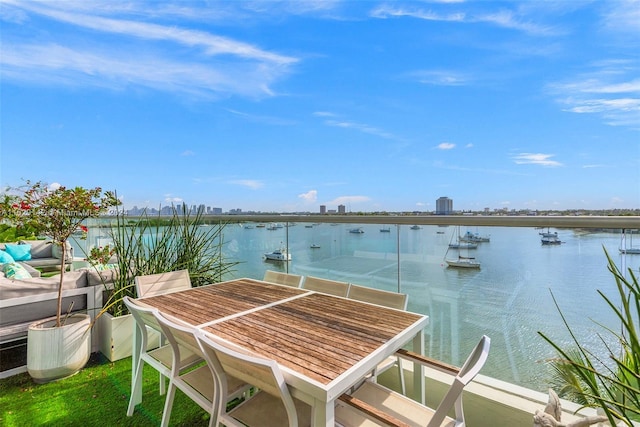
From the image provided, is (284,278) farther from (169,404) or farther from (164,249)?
(164,249)

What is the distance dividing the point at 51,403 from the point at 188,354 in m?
1.43

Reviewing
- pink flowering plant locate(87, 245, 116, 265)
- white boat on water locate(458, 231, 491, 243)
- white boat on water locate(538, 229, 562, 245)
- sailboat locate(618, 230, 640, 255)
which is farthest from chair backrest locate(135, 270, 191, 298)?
sailboat locate(618, 230, 640, 255)

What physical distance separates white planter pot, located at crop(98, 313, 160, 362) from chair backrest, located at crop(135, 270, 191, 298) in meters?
0.63

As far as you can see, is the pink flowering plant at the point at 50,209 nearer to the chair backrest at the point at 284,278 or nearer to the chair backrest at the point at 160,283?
the chair backrest at the point at 160,283

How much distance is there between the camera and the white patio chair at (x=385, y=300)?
196 centimetres

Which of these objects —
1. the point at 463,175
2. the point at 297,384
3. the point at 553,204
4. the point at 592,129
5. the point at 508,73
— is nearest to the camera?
the point at 297,384

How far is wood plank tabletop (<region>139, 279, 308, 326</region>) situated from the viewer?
77.6 inches

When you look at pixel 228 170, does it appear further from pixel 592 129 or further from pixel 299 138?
pixel 592 129

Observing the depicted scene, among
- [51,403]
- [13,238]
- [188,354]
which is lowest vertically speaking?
[51,403]

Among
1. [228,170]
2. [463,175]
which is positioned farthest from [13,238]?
[463,175]

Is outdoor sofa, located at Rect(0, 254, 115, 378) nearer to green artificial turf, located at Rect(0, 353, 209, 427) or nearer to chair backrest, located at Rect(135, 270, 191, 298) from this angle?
green artificial turf, located at Rect(0, 353, 209, 427)

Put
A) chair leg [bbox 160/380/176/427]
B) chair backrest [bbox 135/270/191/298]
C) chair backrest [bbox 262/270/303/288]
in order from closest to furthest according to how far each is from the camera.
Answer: chair leg [bbox 160/380/176/427]
chair backrest [bbox 135/270/191/298]
chair backrest [bbox 262/270/303/288]

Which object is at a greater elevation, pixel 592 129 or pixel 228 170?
pixel 592 129

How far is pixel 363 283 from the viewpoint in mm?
2955
